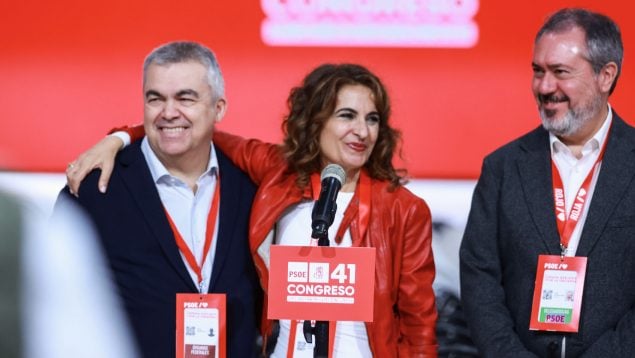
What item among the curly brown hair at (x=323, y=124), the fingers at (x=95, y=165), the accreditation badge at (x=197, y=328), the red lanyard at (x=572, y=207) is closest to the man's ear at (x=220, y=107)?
the curly brown hair at (x=323, y=124)

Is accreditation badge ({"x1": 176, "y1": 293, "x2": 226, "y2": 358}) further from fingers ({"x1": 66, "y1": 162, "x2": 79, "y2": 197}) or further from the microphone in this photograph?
the microphone

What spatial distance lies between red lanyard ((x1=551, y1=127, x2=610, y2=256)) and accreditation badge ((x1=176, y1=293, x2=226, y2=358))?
1.09 m

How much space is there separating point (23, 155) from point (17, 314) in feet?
10.2

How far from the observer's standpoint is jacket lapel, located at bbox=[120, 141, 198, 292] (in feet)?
8.88

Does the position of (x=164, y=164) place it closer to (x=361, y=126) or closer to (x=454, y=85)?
(x=361, y=126)

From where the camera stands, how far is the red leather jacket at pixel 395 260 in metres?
2.74

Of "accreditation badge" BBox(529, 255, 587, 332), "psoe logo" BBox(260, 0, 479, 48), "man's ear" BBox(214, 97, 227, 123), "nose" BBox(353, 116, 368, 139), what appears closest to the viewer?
"accreditation badge" BBox(529, 255, 587, 332)

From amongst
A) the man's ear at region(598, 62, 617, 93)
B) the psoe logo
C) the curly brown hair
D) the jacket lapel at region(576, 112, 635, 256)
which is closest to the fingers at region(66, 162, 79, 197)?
the curly brown hair

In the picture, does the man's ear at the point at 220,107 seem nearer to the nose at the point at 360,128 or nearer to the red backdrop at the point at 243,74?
the nose at the point at 360,128

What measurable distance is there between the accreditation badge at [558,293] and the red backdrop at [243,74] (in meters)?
1.25

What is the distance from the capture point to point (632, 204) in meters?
2.67

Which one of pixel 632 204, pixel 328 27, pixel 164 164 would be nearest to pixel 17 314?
pixel 164 164

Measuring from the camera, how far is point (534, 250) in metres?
2.70

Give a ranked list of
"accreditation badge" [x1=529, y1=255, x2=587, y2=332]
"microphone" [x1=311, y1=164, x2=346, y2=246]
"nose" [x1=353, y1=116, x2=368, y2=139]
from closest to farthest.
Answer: "microphone" [x1=311, y1=164, x2=346, y2=246]
"accreditation badge" [x1=529, y1=255, x2=587, y2=332]
"nose" [x1=353, y1=116, x2=368, y2=139]
